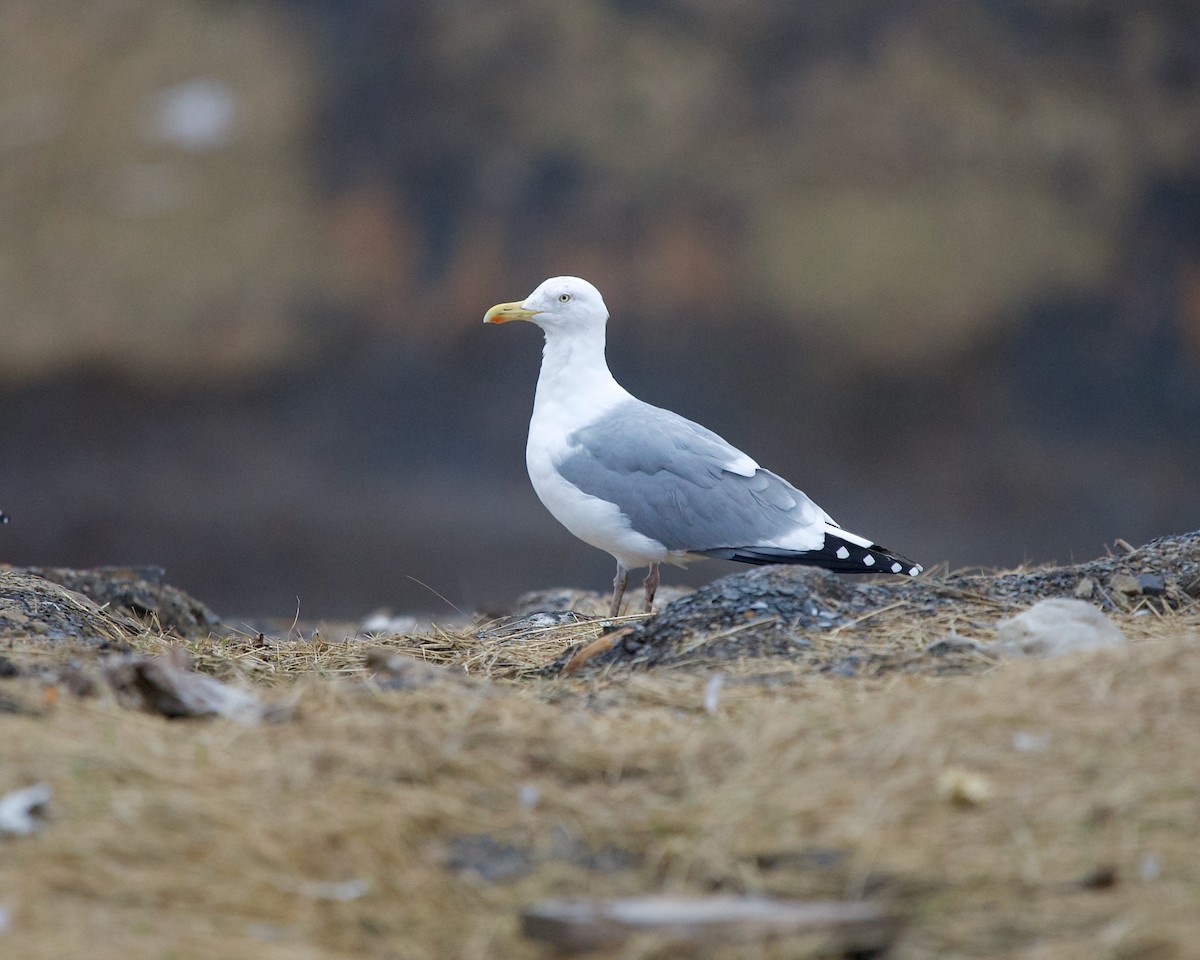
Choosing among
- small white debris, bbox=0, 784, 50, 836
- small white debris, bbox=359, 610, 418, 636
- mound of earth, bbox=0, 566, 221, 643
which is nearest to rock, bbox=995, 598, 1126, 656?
small white debris, bbox=0, 784, 50, 836

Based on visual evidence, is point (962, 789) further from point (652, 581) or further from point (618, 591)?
point (652, 581)

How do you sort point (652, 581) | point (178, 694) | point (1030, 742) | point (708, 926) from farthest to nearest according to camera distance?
1. point (652, 581)
2. point (178, 694)
3. point (1030, 742)
4. point (708, 926)

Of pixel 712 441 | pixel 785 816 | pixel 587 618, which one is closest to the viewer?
pixel 785 816

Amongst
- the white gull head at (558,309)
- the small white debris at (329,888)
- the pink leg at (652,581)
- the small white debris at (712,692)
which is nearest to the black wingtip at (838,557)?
the pink leg at (652,581)

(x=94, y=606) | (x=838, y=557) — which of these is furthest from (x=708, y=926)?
(x=94, y=606)

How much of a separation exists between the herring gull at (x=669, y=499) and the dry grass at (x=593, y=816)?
1.67m

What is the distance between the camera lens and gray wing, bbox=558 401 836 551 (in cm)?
418

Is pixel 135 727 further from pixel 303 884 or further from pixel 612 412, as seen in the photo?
pixel 612 412

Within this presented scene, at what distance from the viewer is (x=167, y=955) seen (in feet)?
5.40

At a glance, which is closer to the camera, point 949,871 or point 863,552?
point 949,871

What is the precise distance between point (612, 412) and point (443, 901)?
2.88 meters

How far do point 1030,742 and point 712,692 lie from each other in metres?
0.67

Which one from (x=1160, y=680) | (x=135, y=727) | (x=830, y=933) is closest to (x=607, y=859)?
(x=830, y=933)

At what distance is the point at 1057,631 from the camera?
282cm
